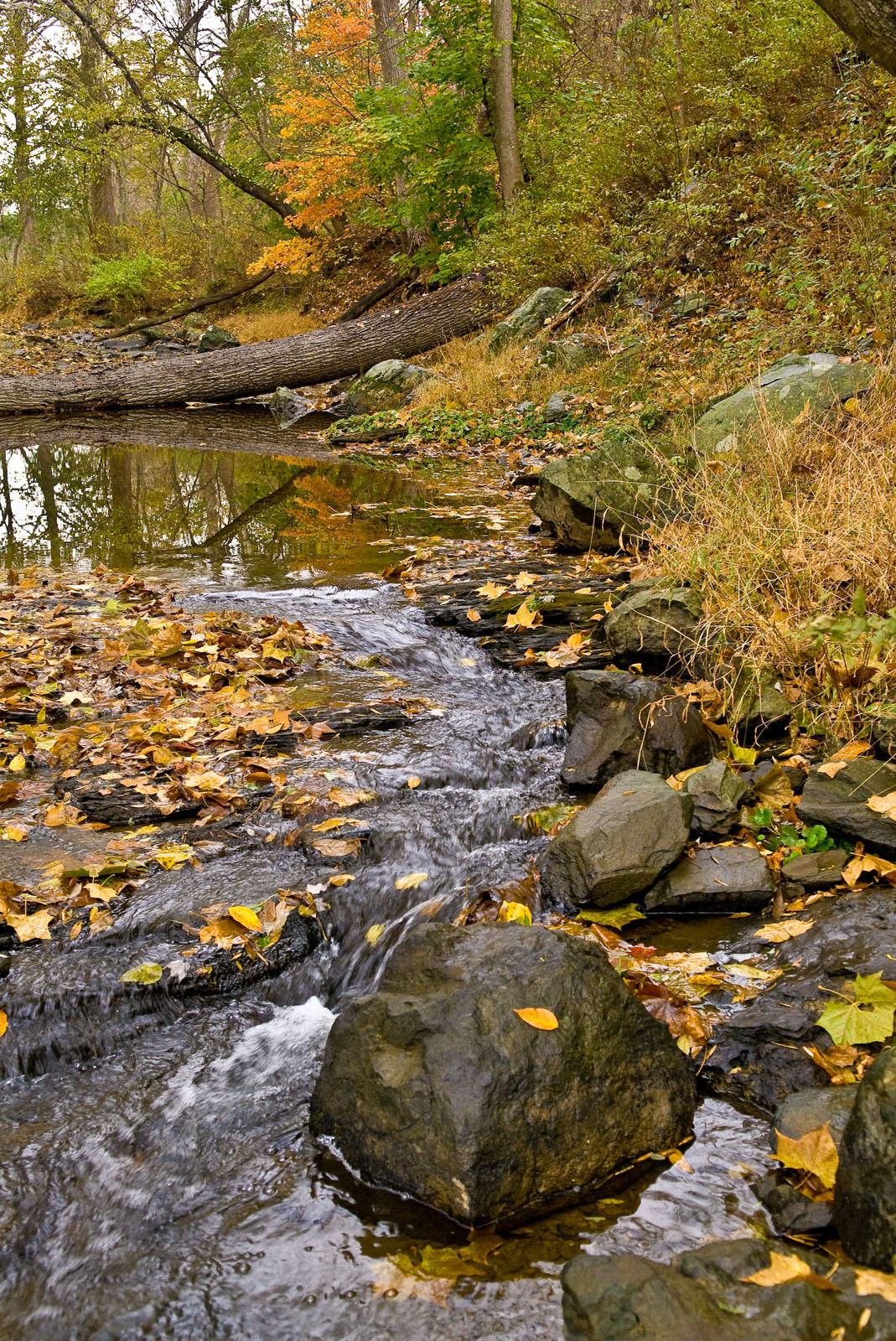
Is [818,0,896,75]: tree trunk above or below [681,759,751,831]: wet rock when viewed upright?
above

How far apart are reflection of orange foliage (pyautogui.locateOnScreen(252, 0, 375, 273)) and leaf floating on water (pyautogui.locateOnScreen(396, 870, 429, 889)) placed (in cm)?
1800

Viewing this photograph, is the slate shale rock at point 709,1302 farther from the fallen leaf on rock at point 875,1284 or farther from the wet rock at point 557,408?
the wet rock at point 557,408

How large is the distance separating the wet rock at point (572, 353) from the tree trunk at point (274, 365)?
4.26 meters

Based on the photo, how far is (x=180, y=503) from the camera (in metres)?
10.7

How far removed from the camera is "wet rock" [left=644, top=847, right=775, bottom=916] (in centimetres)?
329

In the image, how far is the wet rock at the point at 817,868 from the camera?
3.23m

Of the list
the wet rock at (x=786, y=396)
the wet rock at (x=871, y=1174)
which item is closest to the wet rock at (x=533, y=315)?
the wet rock at (x=786, y=396)

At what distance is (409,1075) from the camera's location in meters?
2.28

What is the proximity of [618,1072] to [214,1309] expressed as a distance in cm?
108

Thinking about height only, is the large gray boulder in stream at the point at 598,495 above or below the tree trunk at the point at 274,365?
below

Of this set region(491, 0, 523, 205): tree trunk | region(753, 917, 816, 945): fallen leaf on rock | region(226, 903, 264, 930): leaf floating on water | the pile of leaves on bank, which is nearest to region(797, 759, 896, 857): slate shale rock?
region(753, 917, 816, 945): fallen leaf on rock

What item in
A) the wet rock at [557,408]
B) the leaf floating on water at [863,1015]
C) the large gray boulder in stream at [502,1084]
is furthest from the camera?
the wet rock at [557,408]

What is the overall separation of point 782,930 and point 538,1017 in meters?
1.17

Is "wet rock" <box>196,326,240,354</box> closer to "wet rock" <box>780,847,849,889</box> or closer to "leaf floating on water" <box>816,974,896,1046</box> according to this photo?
"wet rock" <box>780,847,849,889</box>
